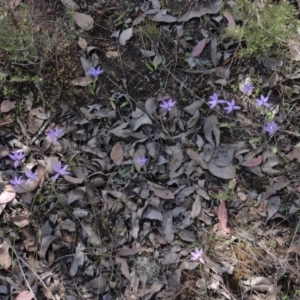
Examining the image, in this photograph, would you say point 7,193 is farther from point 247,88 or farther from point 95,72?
point 247,88

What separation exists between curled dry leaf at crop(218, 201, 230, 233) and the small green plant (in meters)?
0.87

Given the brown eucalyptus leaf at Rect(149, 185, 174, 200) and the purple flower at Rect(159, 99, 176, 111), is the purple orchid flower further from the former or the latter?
the brown eucalyptus leaf at Rect(149, 185, 174, 200)

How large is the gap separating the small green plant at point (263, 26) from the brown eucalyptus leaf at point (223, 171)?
66 cm

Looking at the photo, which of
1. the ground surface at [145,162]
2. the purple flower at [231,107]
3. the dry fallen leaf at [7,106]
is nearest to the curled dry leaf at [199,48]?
the ground surface at [145,162]

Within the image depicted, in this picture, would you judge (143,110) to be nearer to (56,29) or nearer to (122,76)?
(122,76)

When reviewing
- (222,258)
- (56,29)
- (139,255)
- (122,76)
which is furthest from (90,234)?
(56,29)

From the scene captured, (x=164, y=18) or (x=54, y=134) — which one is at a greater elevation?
(x=164, y=18)

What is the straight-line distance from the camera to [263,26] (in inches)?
113

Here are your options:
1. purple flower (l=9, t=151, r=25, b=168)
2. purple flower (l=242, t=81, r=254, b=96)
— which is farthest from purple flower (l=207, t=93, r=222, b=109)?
purple flower (l=9, t=151, r=25, b=168)

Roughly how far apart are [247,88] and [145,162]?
2.27ft

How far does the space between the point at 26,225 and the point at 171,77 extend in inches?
45.3

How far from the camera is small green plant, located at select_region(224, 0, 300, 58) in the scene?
285 centimetres

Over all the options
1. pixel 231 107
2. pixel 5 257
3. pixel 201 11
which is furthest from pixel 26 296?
pixel 201 11

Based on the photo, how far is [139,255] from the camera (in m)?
2.68
